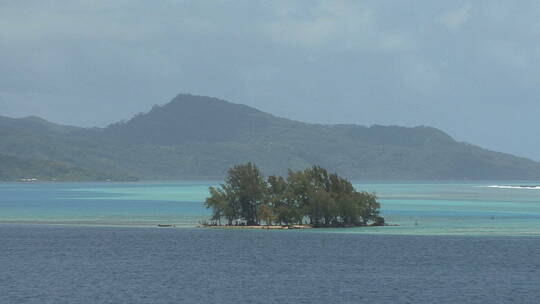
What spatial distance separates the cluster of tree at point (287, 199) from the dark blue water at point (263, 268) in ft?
19.6

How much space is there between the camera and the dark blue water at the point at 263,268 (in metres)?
85.1

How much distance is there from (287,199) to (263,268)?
2053 inches

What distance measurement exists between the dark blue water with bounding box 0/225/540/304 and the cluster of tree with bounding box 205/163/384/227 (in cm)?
597

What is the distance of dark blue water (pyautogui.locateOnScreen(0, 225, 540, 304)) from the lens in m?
85.1

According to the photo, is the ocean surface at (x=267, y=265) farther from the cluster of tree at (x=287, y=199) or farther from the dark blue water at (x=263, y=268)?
the cluster of tree at (x=287, y=199)

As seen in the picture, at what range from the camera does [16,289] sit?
285 feet

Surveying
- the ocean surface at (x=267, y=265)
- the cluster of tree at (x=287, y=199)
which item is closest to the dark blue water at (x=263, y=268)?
the ocean surface at (x=267, y=265)

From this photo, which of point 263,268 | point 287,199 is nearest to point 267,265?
point 263,268

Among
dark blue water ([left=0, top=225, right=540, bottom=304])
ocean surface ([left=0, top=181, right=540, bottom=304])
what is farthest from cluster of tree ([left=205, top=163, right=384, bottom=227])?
dark blue water ([left=0, top=225, right=540, bottom=304])

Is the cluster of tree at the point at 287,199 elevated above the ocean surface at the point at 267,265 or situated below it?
above

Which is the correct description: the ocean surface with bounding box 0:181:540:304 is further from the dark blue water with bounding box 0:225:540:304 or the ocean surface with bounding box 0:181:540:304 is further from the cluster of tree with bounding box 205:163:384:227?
the cluster of tree with bounding box 205:163:384:227

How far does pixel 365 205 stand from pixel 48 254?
62214 millimetres

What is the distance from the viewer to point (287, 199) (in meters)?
158

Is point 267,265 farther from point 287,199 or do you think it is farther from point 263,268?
point 287,199
